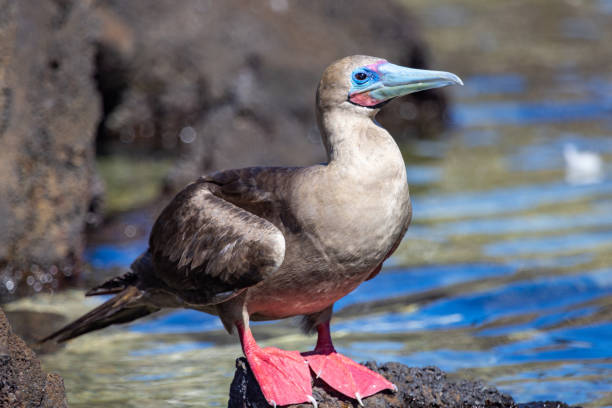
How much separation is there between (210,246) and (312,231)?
0.66 meters

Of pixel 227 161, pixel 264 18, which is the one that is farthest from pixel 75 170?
pixel 264 18

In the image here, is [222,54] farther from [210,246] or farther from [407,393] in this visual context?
[407,393]

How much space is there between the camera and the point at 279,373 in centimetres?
469

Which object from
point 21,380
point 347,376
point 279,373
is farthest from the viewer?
point 347,376

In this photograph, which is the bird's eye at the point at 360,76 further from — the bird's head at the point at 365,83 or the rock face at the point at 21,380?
the rock face at the point at 21,380

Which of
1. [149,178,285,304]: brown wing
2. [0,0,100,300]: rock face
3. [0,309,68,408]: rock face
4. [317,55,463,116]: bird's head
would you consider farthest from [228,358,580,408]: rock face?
[0,0,100,300]: rock face

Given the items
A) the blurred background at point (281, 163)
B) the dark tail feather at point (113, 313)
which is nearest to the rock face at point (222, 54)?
the blurred background at point (281, 163)

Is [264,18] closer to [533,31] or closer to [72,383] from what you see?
[72,383]

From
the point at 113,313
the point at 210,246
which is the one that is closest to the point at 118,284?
the point at 113,313

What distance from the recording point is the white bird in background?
11477mm

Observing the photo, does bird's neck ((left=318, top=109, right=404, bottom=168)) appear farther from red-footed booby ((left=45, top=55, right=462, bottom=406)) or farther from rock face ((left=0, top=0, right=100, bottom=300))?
rock face ((left=0, top=0, right=100, bottom=300))

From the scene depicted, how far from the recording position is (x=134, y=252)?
9.01 m

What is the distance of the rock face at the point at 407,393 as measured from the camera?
4.78 meters

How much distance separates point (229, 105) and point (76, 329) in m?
5.05
